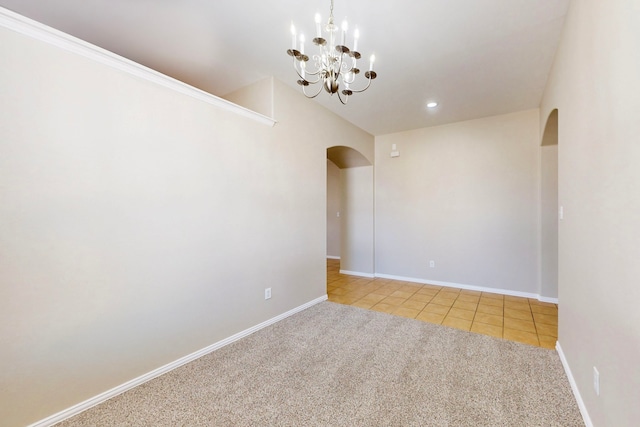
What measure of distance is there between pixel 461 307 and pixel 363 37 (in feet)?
11.2

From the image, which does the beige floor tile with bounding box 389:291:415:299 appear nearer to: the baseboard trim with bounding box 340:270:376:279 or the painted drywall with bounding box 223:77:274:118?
the baseboard trim with bounding box 340:270:376:279

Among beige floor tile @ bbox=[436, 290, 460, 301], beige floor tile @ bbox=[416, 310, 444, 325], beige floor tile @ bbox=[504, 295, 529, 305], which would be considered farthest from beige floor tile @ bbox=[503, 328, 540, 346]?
beige floor tile @ bbox=[504, 295, 529, 305]

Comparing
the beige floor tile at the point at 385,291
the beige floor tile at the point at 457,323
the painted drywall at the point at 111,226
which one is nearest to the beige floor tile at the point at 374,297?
the beige floor tile at the point at 385,291

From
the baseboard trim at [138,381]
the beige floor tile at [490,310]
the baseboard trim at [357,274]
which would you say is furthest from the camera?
the baseboard trim at [357,274]

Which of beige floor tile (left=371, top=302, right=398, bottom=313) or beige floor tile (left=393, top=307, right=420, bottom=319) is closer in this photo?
beige floor tile (left=393, top=307, right=420, bottom=319)

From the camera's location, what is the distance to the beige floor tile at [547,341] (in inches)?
97.2

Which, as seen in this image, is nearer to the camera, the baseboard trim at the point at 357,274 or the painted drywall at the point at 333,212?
the baseboard trim at the point at 357,274

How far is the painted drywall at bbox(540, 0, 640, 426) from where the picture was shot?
3.31 ft

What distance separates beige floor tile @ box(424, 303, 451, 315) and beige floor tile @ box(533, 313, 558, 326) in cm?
95

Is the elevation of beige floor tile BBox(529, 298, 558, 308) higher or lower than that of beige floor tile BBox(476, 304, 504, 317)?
higher

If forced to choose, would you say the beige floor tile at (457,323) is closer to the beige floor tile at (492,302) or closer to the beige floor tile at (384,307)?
the beige floor tile at (384,307)

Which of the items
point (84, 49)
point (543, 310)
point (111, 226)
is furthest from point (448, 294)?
point (84, 49)

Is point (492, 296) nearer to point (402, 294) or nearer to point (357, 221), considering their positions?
point (402, 294)

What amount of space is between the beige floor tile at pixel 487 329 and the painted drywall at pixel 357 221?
239 centimetres
